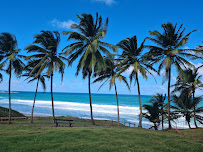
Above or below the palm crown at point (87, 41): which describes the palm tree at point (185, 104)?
below

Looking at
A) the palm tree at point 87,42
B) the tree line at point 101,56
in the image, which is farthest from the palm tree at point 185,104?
the palm tree at point 87,42

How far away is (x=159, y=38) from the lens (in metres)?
18.8

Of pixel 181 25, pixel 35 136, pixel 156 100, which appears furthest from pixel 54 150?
pixel 156 100

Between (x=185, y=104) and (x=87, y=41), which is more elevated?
(x=87, y=41)

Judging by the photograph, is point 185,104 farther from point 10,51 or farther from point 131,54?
point 10,51

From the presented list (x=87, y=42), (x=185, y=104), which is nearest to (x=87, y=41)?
(x=87, y=42)

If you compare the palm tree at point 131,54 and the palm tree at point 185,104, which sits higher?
the palm tree at point 131,54

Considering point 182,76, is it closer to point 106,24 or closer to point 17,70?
point 106,24

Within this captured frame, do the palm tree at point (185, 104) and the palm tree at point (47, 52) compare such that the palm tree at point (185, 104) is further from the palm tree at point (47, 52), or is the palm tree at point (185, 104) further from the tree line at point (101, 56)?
the palm tree at point (47, 52)

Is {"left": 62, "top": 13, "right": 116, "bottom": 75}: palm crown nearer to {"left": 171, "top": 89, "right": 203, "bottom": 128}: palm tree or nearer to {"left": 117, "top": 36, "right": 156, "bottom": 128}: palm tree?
{"left": 117, "top": 36, "right": 156, "bottom": 128}: palm tree

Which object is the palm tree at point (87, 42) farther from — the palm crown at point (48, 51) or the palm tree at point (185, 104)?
the palm tree at point (185, 104)

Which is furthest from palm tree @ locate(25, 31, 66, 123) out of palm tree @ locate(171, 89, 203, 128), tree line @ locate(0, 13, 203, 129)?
palm tree @ locate(171, 89, 203, 128)

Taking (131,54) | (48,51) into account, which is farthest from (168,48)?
(48,51)

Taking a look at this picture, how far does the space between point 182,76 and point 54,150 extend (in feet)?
49.3
